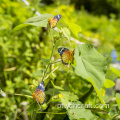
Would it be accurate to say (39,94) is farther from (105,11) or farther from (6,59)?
(105,11)

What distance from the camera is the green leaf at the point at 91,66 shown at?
57 centimetres

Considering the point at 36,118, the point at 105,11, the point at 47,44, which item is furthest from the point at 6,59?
the point at 105,11

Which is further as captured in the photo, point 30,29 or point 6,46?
point 30,29

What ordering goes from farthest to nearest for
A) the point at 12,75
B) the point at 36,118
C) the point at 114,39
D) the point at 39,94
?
the point at 114,39
the point at 12,75
the point at 36,118
the point at 39,94

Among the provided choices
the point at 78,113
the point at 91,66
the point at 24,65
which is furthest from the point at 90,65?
the point at 24,65

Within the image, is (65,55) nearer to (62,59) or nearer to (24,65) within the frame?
(62,59)

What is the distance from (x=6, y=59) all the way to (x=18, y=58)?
12cm

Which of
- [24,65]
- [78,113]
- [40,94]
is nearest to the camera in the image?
[40,94]

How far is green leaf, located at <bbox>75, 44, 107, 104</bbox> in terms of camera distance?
57 cm

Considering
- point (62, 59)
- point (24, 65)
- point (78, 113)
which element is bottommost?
point (78, 113)

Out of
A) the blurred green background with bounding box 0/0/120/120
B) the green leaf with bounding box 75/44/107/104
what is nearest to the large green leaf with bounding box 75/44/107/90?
the green leaf with bounding box 75/44/107/104

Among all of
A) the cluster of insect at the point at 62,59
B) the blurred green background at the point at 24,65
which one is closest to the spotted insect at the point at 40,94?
the cluster of insect at the point at 62,59

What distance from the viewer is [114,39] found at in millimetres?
4902

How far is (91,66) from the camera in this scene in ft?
2.00
